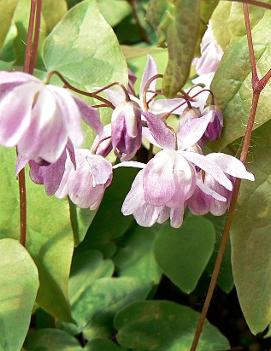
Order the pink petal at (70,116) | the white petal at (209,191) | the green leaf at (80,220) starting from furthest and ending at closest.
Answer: the green leaf at (80,220)
the white petal at (209,191)
the pink petal at (70,116)

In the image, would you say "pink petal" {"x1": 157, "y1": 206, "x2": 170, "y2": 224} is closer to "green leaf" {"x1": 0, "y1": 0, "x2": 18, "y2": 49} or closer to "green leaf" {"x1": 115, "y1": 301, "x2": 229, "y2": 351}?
"green leaf" {"x1": 115, "y1": 301, "x2": 229, "y2": 351}

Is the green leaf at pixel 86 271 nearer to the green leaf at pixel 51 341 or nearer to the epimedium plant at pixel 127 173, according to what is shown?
the epimedium plant at pixel 127 173

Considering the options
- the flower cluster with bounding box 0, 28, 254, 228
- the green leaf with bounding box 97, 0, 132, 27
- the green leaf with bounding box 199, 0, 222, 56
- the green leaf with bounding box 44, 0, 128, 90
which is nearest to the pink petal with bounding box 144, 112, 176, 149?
the flower cluster with bounding box 0, 28, 254, 228

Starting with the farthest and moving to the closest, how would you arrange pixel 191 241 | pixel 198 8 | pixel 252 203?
pixel 191 241
pixel 252 203
pixel 198 8

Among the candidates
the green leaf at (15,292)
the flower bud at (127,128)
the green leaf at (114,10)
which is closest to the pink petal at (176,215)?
the flower bud at (127,128)

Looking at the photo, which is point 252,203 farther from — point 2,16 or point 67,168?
point 2,16

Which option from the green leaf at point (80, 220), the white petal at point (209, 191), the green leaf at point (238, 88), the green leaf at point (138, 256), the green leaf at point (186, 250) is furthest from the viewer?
the green leaf at point (138, 256)

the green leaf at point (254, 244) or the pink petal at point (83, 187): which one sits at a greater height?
the pink petal at point (83, 187)

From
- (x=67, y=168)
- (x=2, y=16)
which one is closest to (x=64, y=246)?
(x=67, y=168)
